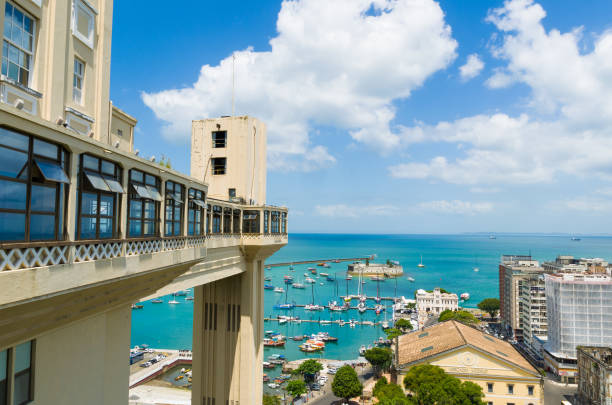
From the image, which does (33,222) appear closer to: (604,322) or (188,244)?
(188,244)

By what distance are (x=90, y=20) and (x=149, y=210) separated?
22.3 feet

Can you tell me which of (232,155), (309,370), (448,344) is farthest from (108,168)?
(309,370)

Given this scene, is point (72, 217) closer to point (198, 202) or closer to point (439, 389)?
point (198, 202)

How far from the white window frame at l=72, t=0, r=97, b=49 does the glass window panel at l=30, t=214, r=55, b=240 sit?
7153 mm

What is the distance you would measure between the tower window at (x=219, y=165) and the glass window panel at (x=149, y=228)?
622 inches

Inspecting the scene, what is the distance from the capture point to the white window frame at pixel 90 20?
1111cm

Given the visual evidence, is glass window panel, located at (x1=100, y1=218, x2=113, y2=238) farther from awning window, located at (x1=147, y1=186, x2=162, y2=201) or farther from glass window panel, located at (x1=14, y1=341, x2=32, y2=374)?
glass window panel, located at (x1=14, y1=341, x2=32, y2=374)

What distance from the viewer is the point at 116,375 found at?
42.4 feet

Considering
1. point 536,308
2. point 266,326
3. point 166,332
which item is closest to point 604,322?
point 536,308

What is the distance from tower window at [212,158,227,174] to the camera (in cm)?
2634

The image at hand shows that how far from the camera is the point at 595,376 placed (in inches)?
1699

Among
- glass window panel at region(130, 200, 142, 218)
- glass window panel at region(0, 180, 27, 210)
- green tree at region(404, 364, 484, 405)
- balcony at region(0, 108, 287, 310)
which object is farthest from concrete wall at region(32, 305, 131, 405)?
green tree at region(404, 364, 484, 405)

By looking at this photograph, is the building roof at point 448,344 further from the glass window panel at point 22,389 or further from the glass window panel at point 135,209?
the glass window panel at point 135,209

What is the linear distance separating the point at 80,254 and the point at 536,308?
8438cm
